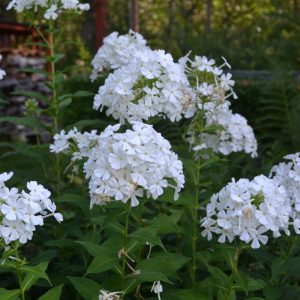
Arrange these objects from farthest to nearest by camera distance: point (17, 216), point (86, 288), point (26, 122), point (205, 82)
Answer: point (26, 122), point (205, 82), point (86, 288), point (17, 216)

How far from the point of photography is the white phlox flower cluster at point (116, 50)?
267cm

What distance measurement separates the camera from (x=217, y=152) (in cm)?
277

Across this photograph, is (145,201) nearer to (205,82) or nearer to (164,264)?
(164,264)

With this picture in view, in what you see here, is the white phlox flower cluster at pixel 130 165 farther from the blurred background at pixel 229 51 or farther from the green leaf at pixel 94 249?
the blurred background at pixel 229 51

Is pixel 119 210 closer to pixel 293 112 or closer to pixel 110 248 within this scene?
pixel 110 248

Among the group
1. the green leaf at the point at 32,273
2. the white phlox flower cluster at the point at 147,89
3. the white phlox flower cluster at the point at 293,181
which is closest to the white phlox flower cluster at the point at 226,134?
the white phlox flower cluster at the point at 147,89

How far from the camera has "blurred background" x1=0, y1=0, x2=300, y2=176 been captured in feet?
12.7

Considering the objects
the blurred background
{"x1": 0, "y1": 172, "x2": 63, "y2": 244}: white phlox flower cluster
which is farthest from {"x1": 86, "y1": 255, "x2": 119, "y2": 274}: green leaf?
the blurred background

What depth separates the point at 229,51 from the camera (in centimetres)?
713

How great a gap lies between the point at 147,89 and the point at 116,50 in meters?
0.65

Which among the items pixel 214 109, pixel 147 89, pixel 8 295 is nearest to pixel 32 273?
pixel 8 295

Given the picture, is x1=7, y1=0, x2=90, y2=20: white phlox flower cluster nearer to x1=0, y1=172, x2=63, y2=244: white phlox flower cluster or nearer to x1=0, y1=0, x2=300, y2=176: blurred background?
x1=0, y1=0, x2=300, y2=176: blurred background

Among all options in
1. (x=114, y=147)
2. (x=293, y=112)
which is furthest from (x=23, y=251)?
(x=293, y=112)

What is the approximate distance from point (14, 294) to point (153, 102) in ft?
2.56
